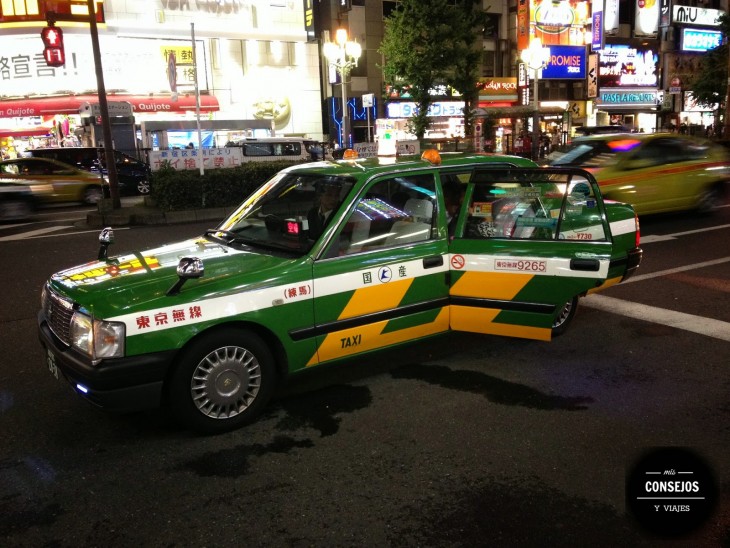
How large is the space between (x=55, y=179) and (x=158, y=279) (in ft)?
49.0

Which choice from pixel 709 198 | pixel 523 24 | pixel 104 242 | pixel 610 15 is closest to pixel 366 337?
pixel 104 242

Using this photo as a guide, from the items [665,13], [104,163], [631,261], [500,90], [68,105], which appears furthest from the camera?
[665,13]

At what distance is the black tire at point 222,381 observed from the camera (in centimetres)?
376

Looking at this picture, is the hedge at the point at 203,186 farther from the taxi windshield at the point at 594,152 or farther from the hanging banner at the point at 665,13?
the hanging banner at the point at 665,13

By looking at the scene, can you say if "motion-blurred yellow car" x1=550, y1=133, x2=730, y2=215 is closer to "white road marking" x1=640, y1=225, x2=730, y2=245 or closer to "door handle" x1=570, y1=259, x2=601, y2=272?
"white road marking" x1=640, y1=225, x2=730, y2=245

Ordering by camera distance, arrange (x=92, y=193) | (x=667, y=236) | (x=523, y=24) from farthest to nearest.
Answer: (x=523, y=24) < (x=92, y=193) < (x=667, y=236)

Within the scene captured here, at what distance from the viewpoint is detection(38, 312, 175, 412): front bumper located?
3537 millimetres

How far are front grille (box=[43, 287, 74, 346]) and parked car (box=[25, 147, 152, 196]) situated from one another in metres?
15.8

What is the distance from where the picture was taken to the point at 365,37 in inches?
1341

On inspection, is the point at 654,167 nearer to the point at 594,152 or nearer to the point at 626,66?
the point at 594,152

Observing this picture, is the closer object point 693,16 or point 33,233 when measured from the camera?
point 33,233

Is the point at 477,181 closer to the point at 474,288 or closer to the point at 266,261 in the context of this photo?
the point at 474,288

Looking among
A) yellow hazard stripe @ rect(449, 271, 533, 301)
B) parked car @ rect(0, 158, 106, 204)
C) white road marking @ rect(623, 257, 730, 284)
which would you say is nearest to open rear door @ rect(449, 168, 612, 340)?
yellow hazard stripe @ rect(449, 271, 533, 301)

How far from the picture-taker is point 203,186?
47.1 ft
